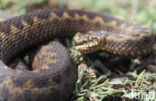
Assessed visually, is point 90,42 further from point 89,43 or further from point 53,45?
point 53,45

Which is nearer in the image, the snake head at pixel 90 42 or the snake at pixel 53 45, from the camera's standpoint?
the snake at pixel 53 45

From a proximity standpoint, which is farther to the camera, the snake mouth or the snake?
the snake mouth

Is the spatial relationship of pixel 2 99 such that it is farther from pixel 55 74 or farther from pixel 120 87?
pixel 120 87

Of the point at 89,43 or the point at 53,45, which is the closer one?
the point at 89,43

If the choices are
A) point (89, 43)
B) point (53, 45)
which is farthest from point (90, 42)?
point (53, 45)

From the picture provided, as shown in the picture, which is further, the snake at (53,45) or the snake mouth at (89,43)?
the snake mouth at (89,43)

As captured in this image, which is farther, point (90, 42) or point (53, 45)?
point (53, 45)
